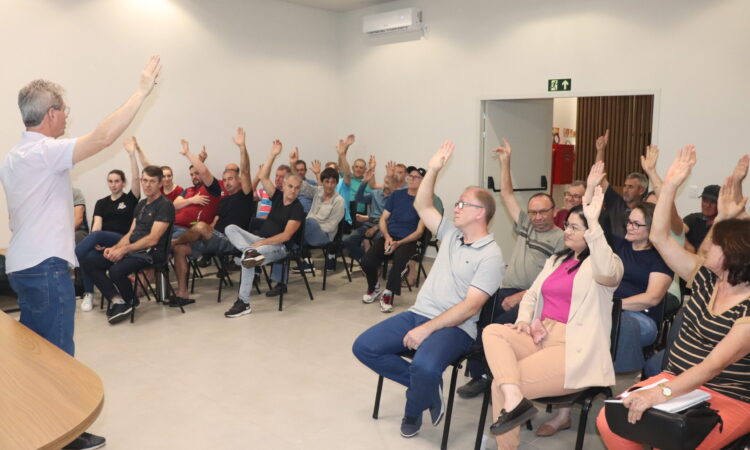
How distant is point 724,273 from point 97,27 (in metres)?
6.88

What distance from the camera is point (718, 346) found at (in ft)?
7.81

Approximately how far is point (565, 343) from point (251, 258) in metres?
3.38

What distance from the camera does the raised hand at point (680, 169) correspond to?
292 cm

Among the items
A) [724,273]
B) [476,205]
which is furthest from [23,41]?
[724,273]

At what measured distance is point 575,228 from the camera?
126 inches

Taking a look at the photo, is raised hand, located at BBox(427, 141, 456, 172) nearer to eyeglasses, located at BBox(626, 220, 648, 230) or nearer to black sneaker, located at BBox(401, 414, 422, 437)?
eyeglasses, located at BBox(626, 220, 648, 230)

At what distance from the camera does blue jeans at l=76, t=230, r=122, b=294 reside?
5.79m

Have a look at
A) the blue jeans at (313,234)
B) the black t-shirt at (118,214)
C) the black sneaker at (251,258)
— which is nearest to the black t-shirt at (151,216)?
the black t-shirt at (118,214)

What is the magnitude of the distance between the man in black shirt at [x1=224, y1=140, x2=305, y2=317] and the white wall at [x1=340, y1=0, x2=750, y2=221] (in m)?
2.88

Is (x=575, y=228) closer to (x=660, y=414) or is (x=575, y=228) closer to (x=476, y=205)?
(x=476, y=205)

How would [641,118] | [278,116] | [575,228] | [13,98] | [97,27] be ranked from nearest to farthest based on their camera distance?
[575,228], [13,98], [97,27], [278,116], [641,118]

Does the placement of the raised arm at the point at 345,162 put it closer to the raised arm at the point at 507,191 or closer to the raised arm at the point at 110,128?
the raised arm at the point at 507,191

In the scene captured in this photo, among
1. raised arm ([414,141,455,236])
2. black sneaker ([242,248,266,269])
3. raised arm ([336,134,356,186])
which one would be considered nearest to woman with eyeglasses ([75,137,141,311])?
black sneaker ([242,248,266,269])

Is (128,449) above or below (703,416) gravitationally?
below
